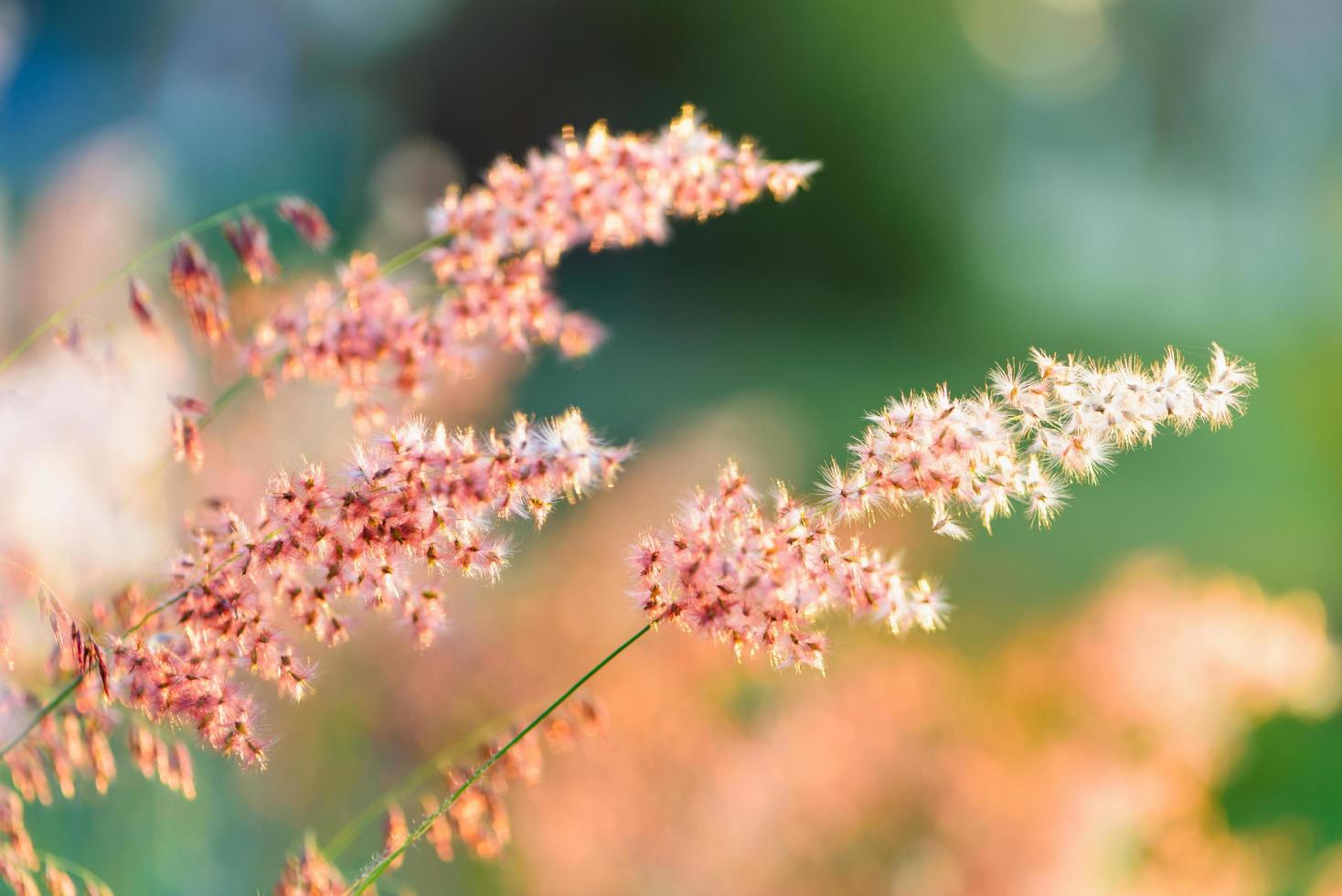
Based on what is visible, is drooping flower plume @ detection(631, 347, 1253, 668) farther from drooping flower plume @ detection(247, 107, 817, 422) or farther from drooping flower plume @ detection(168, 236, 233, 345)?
drooping flower plume @ detection(168, 236, 233, 345)

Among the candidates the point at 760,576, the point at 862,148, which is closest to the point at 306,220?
the point at 760,576

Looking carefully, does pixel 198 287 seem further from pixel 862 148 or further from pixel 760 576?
pixel 862 148

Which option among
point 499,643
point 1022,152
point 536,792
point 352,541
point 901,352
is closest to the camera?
point 352,541

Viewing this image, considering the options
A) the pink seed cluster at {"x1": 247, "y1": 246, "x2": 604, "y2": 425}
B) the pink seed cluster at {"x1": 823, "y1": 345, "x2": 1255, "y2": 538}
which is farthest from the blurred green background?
the pink seed cluster at {"x1": 823, "y1": 345, "x2": 1255, "y2": 538}

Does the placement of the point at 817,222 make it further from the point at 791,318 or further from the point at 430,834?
the point at 430,834

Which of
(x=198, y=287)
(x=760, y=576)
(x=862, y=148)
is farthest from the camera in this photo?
(x=862, y=148)

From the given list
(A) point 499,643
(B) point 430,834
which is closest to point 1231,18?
(A) point 499,643

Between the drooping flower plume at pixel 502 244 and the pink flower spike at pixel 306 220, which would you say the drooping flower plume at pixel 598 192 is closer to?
the drooping flower plume at pixel 502 244
